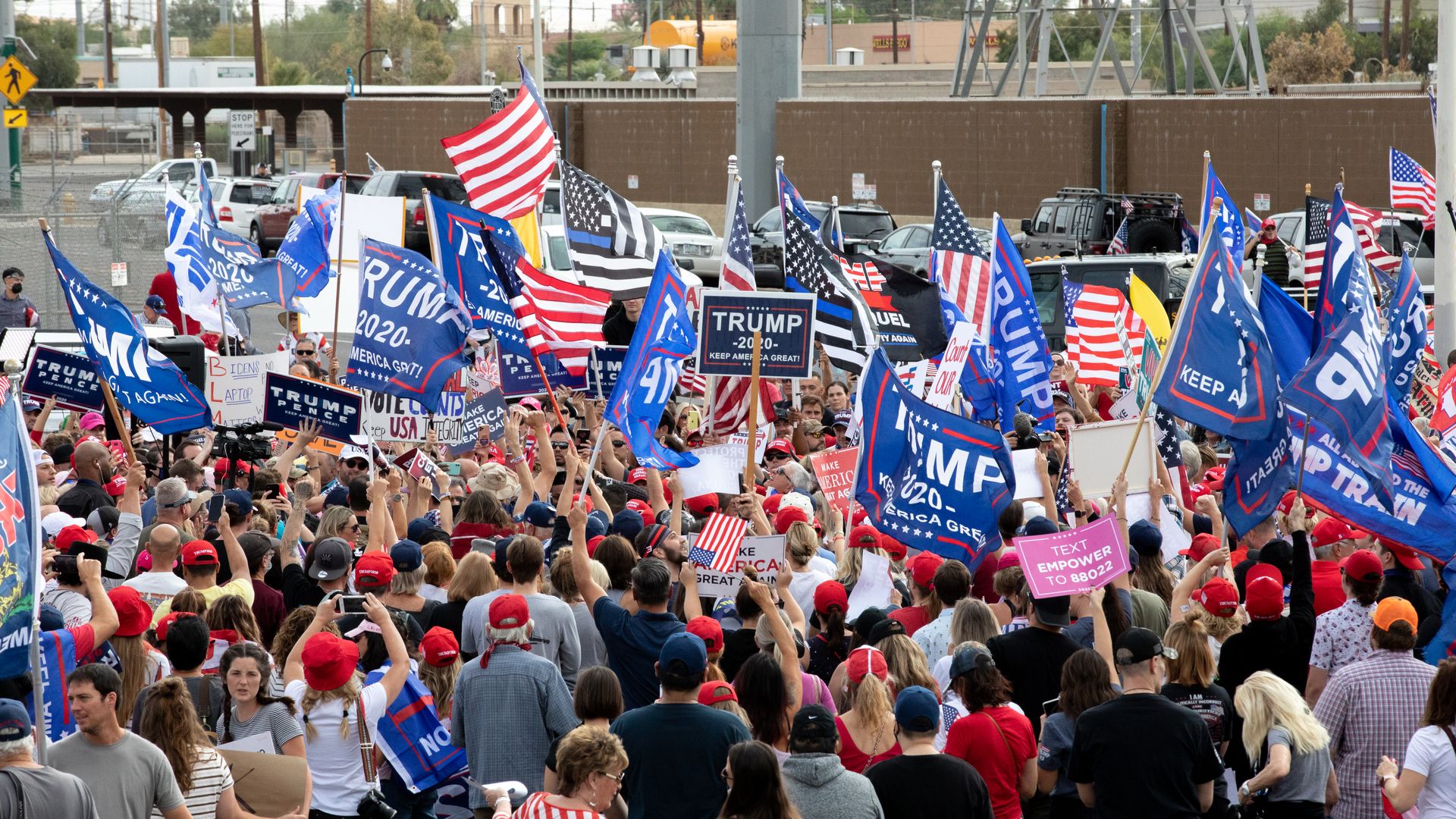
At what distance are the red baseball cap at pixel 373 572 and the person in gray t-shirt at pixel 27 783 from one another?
2.23 meters

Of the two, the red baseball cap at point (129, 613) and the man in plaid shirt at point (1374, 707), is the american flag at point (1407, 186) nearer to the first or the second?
the man in plaid shirt at point (1374, 707)

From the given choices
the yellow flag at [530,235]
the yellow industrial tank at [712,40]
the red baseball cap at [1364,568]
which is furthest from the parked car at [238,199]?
the yellow industrial tank at [712,40]

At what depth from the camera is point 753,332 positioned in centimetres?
1105

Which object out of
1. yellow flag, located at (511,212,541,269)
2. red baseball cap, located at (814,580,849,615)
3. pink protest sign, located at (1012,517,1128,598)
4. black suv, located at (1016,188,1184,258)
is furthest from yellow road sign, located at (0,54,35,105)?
pink protest sign, located at (1012,517,1128,598)

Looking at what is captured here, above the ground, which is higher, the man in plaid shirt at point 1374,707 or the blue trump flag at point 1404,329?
the blue trump flag at point 1404,329

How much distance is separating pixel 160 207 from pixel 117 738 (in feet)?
A: 81.2

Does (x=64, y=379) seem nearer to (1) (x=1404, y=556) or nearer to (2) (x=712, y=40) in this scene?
(1) (x=1404, y=556)

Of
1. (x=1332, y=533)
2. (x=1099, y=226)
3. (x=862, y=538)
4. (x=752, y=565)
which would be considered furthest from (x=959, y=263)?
(x=1099, y=226)

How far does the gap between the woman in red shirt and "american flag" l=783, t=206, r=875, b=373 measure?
20.7ft

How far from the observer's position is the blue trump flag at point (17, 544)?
582 cm

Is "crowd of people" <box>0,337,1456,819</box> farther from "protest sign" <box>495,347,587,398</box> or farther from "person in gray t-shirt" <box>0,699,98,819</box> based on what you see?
"protest sign" <box>495,347,587,398</box>

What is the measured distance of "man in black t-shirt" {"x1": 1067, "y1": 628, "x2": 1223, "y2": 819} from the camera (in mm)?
6055

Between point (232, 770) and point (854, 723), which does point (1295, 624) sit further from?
point (232, 770)

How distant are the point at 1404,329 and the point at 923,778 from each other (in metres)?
7.78
